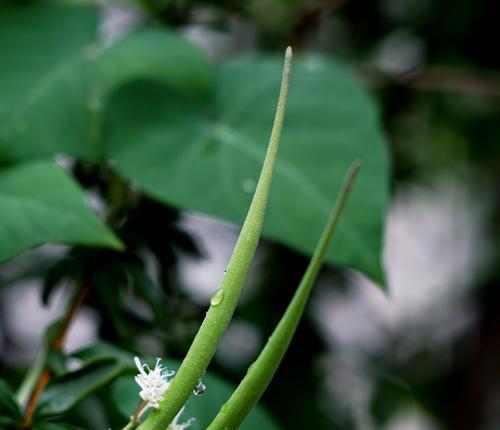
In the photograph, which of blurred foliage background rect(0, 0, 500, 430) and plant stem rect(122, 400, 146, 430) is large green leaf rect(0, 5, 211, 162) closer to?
blurred foliage background rect(0, 0, 500, 430)

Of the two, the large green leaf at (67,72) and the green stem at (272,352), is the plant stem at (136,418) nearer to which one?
the green stem at (272,352)

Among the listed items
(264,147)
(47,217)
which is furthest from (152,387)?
(264,147)

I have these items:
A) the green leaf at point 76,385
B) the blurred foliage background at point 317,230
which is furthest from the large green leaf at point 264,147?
the green leaf at point 76,385

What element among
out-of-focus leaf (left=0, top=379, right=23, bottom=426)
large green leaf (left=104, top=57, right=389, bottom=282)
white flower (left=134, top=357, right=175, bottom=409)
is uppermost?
large green leaf (left=104, top=57, right=389, bottom=282)

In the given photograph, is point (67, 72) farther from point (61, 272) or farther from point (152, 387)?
point (152, 387)

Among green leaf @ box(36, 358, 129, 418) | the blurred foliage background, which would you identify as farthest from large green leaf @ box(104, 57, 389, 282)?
green leaf @ box(36, 358, 129, 418)

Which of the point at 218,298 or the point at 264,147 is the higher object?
the point at 264,147

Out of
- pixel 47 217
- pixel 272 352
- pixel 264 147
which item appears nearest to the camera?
pixel 272 352
